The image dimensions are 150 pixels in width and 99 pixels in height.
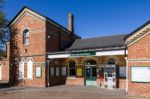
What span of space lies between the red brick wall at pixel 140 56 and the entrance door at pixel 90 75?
6.96 metres

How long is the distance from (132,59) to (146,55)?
1119 mm

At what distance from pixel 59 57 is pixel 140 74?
8.83m

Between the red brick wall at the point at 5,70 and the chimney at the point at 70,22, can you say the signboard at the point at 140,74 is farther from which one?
the red brick wall at the point at 5,70

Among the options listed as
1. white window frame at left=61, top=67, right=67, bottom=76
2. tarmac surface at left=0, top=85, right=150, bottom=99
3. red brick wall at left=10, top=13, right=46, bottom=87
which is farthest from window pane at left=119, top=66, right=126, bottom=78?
red brick wall at left=10, top=13, right=46, bottom=87

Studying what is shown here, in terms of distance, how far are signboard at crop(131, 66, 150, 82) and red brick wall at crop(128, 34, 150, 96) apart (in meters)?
0.29

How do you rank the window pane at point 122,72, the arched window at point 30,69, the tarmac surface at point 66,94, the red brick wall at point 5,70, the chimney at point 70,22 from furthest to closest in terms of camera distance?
the red brick wall at point 5,70 < the chimney at point 70,22 < the arched window at point 30,69 < the window pane at point 122,72 < the tarmac surface at point 66,94

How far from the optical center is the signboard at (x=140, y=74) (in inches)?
661

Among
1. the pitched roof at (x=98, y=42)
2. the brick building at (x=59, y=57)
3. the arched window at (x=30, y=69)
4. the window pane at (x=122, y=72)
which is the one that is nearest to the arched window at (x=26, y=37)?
the brick building at (x=59, y=57)

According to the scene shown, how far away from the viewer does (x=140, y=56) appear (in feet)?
56.9

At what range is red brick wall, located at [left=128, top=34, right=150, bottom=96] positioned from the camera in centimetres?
1686

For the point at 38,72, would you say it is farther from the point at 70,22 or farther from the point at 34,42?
the point at 70,22

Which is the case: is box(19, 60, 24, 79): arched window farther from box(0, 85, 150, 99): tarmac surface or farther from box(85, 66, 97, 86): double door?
box(85, 66, 97, 86): double door

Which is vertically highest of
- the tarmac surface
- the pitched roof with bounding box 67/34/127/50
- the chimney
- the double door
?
the chimney

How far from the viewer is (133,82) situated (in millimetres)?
17328
